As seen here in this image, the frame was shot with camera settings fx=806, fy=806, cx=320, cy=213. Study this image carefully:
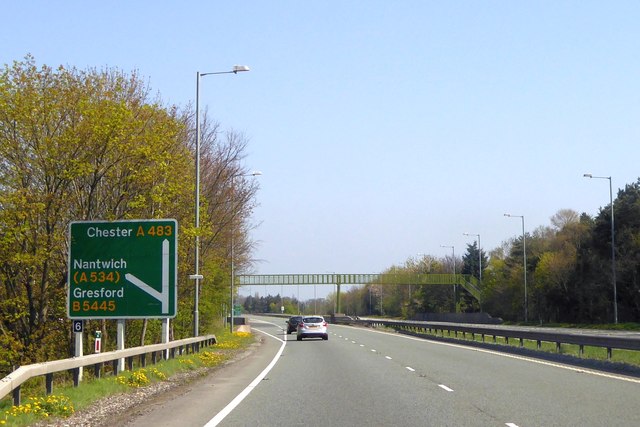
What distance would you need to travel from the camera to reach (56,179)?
23.6 meters

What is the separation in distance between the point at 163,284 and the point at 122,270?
1.10 m

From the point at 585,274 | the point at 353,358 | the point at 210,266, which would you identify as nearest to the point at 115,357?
the point at 353,358

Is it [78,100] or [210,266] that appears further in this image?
[210,266]

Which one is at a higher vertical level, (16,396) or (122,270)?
(122,270)

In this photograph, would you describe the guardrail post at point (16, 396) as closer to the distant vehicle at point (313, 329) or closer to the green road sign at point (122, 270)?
the green road sign at point (122, 270)

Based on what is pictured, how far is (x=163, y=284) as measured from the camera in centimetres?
2091

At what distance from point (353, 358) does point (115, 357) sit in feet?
45.8

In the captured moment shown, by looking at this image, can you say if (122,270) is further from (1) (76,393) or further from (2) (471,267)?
(2) (471,267)

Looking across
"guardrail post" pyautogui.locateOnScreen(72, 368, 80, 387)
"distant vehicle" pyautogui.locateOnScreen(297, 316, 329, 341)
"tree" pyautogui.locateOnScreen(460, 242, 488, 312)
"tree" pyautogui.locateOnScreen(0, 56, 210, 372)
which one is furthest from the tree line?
"tree" pyautogui.locateOnScreen(460, 242, 488, 312)

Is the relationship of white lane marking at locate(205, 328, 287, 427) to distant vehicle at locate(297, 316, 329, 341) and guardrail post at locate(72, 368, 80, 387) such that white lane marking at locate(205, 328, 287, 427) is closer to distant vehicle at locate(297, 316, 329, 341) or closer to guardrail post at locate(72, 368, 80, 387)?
guardrail post at locate(72, 368, 80, 387)

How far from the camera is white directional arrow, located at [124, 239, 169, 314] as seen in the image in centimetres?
2070

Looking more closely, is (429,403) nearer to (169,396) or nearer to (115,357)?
(169,396)

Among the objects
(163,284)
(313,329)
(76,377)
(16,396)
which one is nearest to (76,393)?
(76,377)

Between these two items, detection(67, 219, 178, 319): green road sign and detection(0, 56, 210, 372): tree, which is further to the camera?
detection(0, 56, 210, 372): tree
